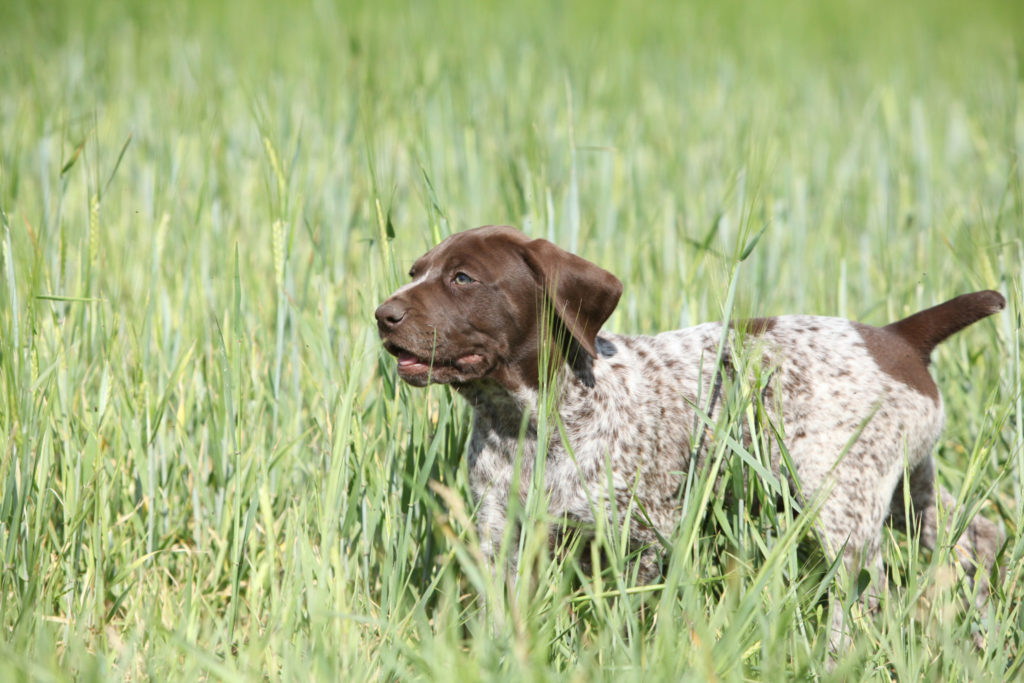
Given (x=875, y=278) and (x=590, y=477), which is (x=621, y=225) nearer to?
(x=875, y=278)

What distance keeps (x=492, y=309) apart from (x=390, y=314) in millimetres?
319

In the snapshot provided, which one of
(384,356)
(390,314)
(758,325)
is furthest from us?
(758,325)

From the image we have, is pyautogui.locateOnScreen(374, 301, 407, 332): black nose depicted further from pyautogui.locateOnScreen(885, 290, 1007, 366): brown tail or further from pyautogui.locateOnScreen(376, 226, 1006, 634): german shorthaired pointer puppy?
pyautogui.locateOnScreen(885, 290, 1007, 366): brown tail

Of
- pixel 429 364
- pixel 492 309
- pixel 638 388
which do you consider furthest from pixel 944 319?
pixel 429 364

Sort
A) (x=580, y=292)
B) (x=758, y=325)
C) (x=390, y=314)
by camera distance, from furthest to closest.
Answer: (x=758, y=325) → (x=580, y=292) → (x=390, y=314)

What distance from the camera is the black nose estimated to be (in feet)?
8.39

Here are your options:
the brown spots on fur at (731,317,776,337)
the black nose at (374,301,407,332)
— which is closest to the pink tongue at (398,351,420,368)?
the black nose at (374,301,407,332)

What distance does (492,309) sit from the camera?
273 cm

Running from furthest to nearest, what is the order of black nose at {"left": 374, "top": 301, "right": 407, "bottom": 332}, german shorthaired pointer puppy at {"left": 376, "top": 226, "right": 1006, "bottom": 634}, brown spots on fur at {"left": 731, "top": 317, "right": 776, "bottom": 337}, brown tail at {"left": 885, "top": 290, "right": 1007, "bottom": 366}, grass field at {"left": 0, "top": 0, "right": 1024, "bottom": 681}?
brown spots on fur at {"left": 731, "top": 317, "right": 776, "bottom": 337} → brown tail at {"left": 885, "top": 290, "right": 1007, "bottom": 366} → german shorthaired pointer puppy at {"left": 376, "top": 226, "right": 1006, "bottom": 634} → black nose at {"left": 374, "top": 301, "right": 407, "bottom": 332} → grass field at {"left": 0, "top": 0, "right": 1024, "bottom": 681}

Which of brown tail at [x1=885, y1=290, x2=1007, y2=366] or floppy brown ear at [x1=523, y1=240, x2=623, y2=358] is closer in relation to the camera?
floppy brown ear at [x1=523, y1=240, x2=623, y2=358]

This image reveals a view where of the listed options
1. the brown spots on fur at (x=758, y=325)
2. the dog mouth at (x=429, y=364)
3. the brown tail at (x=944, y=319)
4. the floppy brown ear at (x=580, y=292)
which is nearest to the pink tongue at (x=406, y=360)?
the dog mouth at (x=429, y=364)

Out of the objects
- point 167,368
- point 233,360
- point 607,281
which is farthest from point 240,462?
point 607,281

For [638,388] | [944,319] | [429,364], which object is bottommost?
[638,388]

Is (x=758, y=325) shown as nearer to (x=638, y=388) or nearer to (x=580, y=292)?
(x=638, y=388)
